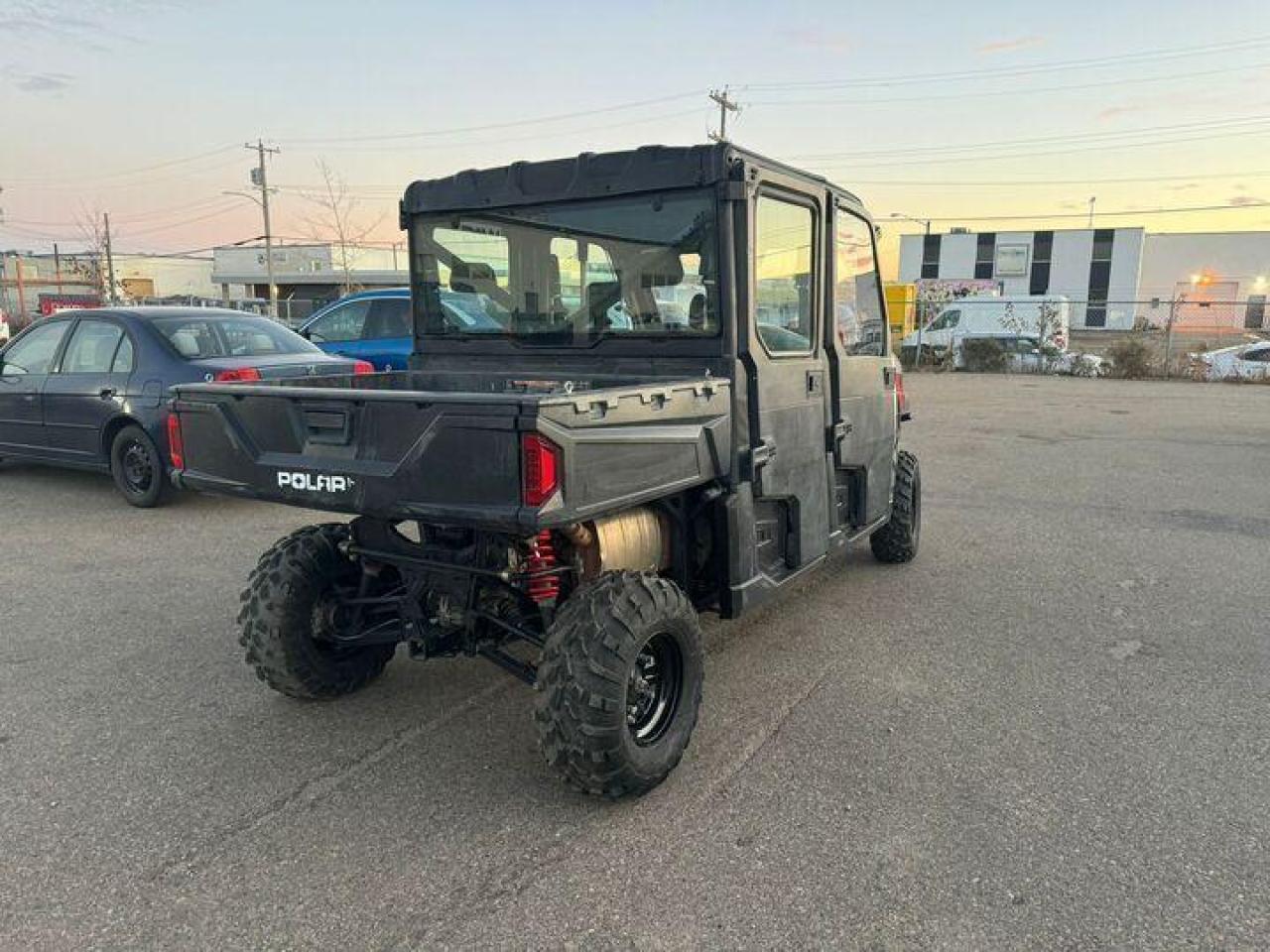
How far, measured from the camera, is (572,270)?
3969 mm

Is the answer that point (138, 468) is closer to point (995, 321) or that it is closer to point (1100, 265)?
point (995, 321)

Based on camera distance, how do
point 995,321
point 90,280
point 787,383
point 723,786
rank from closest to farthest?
point 723,786 → point 787,383 → point 995,321 → point 90,280

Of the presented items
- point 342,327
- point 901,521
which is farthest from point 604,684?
point 342,327

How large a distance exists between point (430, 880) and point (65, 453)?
6.90m

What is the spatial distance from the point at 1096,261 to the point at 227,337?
6413 cm

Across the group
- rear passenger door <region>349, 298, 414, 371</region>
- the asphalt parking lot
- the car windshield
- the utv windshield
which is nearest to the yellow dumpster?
rear passenger door <region>349, 298, 414, 371</region>

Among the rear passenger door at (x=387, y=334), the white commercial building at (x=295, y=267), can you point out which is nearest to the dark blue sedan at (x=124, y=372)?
the rear passenger door at (x=387, y=334)

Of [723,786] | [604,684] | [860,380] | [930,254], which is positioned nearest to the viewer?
[604,684]

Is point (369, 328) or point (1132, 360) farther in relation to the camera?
point (1132, 360)

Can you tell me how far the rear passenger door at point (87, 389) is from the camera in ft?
24.3

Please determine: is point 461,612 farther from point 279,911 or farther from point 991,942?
point 991,942

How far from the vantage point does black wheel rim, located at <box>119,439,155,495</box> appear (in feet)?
24.1

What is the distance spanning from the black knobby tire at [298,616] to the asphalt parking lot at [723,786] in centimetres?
18

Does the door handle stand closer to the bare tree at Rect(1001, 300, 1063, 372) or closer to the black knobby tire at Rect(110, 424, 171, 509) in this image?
the black knobby tire at Rect(110, 424, 171, 509)
